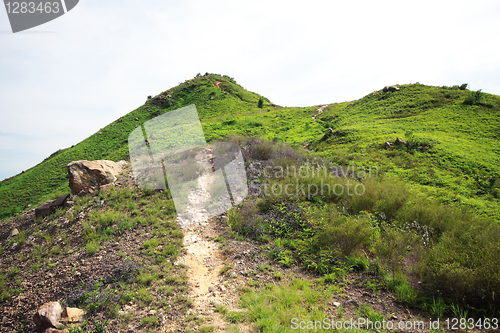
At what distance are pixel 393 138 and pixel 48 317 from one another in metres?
18.2

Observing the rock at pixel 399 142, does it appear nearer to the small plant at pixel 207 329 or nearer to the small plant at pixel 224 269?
the small plant at pixel 224 269

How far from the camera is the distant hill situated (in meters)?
9.77

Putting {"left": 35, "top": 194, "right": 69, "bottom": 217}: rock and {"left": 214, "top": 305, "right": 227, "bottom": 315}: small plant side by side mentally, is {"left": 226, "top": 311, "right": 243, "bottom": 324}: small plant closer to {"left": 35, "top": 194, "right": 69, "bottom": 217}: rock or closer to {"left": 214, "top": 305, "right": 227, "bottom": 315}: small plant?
{"left": 214, "top": 305, "right": 227, "bottom": 315}: small plant

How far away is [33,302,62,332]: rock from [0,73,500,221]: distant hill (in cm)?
1120

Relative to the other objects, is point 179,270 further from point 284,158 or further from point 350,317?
point 284,158

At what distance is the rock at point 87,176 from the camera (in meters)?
9.27

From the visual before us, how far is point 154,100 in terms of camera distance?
33.8 meters

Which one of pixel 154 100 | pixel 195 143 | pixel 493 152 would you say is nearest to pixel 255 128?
pixel 195 143

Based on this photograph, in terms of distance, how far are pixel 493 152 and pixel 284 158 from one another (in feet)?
38.0

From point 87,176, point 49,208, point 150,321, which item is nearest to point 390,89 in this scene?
point 87,176

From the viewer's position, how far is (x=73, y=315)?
4.28m
